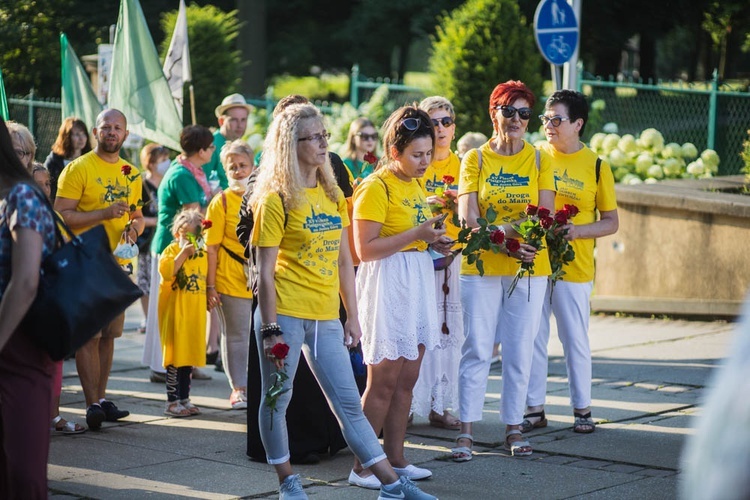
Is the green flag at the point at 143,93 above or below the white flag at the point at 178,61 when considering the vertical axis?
below

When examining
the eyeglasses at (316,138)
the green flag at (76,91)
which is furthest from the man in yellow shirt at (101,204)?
the green flag at (76,91)

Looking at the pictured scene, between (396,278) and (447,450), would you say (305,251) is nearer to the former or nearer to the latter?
(396,278)

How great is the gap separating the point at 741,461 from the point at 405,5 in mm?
29603

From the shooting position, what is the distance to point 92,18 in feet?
101

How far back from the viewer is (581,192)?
711cm

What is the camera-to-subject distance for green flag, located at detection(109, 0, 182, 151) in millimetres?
10070

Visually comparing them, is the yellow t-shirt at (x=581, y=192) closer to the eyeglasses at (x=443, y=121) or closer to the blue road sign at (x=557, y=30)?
the eyeglasses at (x=443, y=121)

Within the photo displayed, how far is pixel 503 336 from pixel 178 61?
6168mm

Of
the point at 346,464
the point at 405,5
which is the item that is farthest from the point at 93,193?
the point at 405,5

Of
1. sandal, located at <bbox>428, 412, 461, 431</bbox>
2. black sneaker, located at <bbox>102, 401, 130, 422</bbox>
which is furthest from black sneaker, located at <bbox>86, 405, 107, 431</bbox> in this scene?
sandal, located at <bbox>428, 412, 461, 431</bbox>

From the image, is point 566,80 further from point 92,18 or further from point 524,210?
point 92,18

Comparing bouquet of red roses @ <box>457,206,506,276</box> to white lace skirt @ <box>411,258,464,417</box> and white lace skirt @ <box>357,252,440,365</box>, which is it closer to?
white lace skirt @ <box>357,252,440,365</box>

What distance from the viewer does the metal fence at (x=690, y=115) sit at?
13664mm

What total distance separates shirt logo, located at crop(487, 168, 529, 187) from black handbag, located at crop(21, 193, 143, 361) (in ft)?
9.27
